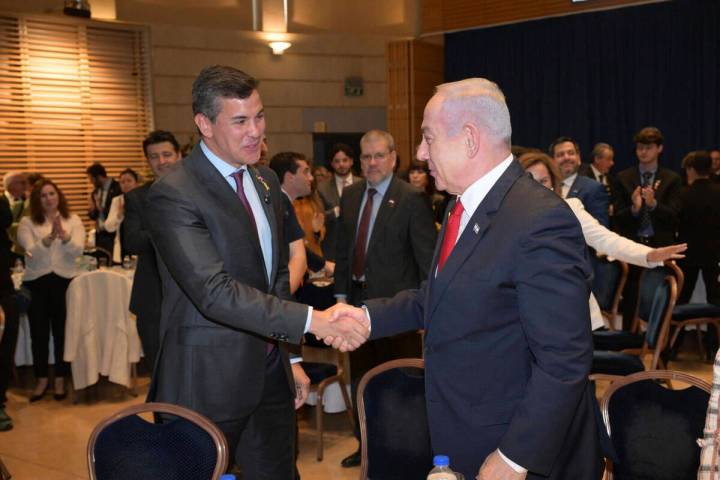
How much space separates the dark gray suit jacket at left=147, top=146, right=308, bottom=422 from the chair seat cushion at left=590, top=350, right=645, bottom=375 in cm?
243

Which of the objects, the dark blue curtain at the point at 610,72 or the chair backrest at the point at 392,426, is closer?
the chair backrest at the point at 392,426

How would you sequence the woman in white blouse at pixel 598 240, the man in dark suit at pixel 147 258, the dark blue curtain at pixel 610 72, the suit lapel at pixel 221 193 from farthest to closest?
the dark blue curtain at pixel 610 72 < the man in dark suit at pixel 147 258 < the woman in white blouse at pixel 598 240 < the suit lapel at pixel 221 193

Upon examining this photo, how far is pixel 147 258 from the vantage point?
4188 mm

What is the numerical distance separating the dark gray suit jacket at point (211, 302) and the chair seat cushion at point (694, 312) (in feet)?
14.9

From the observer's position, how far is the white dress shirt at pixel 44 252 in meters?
6.14

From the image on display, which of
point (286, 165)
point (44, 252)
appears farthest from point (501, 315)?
point (44, 252)

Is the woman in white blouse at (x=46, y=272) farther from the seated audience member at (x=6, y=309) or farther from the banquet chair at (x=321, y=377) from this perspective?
the banquet chair at (x=321, y=377)

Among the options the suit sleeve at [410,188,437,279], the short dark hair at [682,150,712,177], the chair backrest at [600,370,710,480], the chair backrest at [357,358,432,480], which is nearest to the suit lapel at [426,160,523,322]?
the chair backrest at [357,358,432,480]

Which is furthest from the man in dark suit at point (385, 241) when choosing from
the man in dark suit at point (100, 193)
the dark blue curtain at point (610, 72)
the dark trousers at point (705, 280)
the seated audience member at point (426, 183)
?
the dark blue curtain at point (610, 72)

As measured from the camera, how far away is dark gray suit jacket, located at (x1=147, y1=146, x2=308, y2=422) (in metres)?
2.35

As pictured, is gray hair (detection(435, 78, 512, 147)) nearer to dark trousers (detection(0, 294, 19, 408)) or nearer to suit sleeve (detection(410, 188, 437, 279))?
suit sleeve (detection(410, 188, 437, 279))

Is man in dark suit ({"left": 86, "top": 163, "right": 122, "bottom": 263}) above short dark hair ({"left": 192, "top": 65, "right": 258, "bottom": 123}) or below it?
below

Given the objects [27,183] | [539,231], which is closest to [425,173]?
[27,183]

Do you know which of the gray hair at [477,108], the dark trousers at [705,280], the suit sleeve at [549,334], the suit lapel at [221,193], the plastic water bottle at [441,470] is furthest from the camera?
the dark trousers at [705,280]
